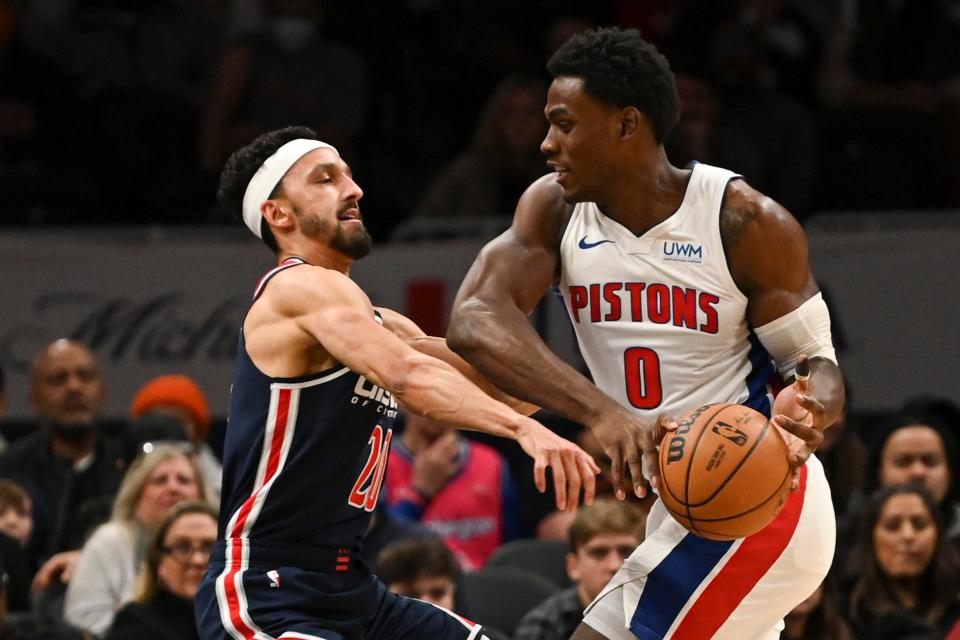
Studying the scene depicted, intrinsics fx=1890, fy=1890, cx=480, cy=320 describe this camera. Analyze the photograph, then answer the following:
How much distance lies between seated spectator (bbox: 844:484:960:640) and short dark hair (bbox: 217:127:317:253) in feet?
11.3

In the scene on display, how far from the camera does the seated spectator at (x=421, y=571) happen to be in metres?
7.88

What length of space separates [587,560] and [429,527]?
1.76 m

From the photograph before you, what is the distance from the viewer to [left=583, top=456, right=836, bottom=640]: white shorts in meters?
5.69

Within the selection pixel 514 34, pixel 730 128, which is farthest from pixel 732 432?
pixel 514 34

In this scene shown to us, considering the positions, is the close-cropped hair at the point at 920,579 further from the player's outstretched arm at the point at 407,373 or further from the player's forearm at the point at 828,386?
the player's outstretched arm at the point at 407,373

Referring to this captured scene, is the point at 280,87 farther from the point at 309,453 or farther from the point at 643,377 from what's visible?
the point at 309,453

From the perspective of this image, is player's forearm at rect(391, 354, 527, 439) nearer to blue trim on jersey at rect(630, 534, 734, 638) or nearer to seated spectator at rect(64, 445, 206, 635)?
blue trim on jersey at rect(630, 534, 734, 638)

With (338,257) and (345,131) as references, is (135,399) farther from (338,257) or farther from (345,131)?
(338,257)

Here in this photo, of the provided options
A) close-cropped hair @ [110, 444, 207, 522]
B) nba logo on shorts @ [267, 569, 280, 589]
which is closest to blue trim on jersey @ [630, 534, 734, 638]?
nba logo on shorts @ [267, 569, 280, 589]

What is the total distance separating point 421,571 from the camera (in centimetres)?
789

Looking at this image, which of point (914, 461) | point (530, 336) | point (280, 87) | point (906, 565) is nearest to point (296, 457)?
point (530, 336)

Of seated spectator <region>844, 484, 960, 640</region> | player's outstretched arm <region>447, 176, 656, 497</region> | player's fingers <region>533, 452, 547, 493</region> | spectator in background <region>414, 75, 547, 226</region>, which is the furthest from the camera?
spectator in background <region>414, 75, 547, 226</region>

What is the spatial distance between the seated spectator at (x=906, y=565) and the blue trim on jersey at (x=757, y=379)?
99.5 inches

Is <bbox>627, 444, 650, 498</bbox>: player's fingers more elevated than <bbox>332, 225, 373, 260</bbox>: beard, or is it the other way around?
<bbox>332, 225, 373, 260</bbox>: beard
